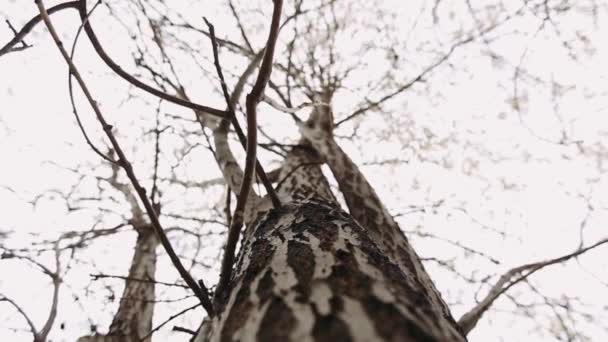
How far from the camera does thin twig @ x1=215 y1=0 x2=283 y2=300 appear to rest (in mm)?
854

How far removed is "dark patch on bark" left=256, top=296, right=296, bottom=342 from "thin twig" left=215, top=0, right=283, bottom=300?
0.34 m

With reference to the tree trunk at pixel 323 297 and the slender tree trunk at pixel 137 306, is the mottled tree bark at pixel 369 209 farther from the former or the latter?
the slender tree trunk at pixel 137 306

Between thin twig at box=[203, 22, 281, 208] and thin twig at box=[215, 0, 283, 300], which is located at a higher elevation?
thin twig at box=[203, 22, 281, 208]

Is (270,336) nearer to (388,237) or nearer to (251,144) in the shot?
(251,144)

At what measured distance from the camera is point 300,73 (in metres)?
4.21

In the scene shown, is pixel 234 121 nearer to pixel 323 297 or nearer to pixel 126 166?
pixel 126 166

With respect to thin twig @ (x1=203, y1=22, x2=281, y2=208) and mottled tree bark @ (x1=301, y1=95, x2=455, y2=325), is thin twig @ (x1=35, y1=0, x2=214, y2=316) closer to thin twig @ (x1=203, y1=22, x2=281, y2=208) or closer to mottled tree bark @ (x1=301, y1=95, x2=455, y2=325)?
thin twig @ (x1=203, y1=22, x2=281, y2=208)

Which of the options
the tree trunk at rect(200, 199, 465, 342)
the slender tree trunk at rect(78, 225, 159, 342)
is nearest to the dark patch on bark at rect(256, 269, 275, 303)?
the tree trunk at rect(200, 199, 465, 342)

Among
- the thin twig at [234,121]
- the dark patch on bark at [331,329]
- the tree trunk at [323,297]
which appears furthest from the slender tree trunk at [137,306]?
the dark patch on bark at [331,329]

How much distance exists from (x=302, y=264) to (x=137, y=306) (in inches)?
106

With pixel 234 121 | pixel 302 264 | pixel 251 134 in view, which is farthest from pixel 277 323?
pixel 234 121

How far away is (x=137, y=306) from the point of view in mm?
3080

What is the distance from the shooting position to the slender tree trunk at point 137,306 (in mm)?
2756

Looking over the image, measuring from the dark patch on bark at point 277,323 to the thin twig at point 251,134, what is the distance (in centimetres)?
34
